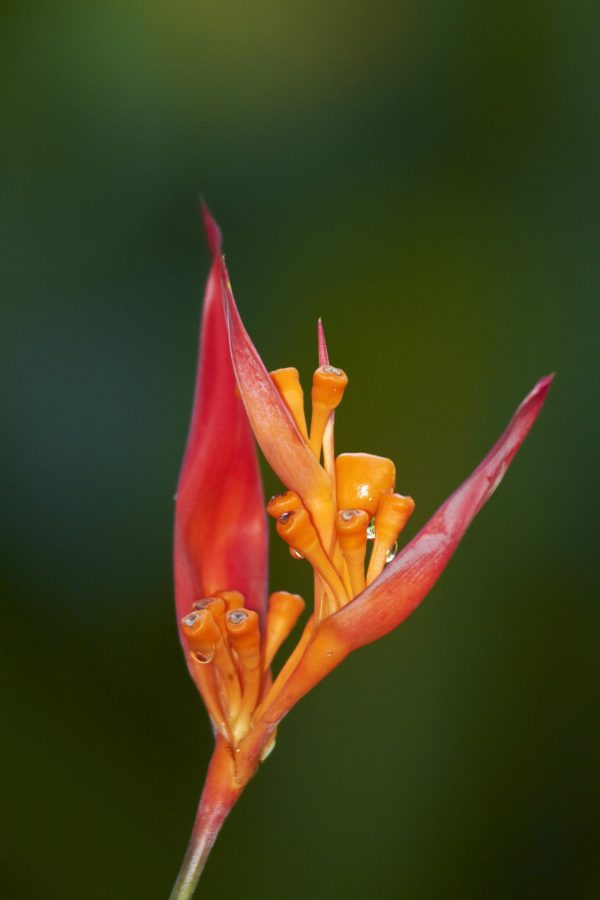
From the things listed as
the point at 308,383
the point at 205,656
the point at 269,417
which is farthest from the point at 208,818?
the point at 308,383

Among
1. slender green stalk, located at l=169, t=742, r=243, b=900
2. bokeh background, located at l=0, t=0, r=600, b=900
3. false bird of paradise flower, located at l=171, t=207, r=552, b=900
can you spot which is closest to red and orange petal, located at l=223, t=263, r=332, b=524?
false bird of paradise flower, located at l=171, t=207, r=552, b=900

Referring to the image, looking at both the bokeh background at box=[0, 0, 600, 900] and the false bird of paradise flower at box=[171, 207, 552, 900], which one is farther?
the bokeh background at box=[0, 0, 600, 900]

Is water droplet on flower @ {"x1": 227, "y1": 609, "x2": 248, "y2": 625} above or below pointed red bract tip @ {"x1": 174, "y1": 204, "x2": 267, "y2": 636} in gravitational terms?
below

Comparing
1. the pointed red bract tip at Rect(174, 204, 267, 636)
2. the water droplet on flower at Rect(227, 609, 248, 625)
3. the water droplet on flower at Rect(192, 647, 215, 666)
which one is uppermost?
the pointed red bract tip at Rect(174, 204, 267, 636)

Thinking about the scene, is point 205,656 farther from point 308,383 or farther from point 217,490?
point 308,383

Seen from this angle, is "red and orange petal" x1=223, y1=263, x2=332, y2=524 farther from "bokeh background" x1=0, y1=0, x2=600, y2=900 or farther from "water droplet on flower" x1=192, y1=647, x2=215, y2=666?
"bokeh background" x1=0, y1=0, x2=600, y2=900

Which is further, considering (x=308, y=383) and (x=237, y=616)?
(x=308, y=383)

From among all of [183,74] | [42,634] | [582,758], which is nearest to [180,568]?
[42,634]

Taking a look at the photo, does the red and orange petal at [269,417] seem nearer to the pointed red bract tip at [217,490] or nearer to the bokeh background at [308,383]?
the pointed red bract tip at [217,490]
